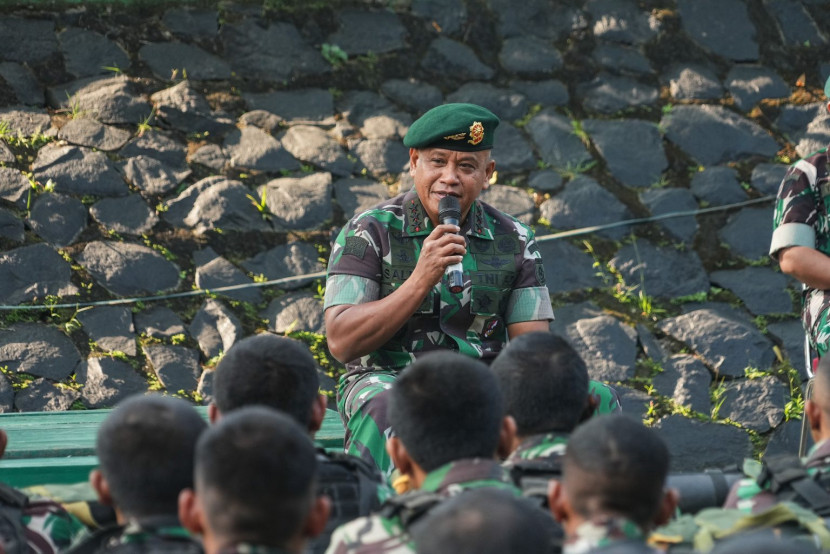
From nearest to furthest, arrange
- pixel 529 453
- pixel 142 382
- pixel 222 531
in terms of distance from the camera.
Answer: pixel 222 531, pixel 529 453, pixel 142 382

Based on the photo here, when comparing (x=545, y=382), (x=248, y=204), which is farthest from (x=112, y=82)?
(x=545, y=382)

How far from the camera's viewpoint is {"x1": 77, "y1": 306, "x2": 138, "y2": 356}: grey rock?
5.58m

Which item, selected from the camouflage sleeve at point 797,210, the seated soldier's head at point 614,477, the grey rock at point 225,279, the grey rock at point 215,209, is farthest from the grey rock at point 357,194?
the seated soldier's head at point 614,477

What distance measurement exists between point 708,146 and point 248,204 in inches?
102

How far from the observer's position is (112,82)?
20.9 feet

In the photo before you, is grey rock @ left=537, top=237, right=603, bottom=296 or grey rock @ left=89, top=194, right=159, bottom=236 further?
grey rock @ left=537, top=237, right=603, bottom=296

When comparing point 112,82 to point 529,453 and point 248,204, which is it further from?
point 529,453

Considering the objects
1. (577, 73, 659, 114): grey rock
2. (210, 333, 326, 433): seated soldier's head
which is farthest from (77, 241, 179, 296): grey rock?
(577, 73, 659, 114): grey rock

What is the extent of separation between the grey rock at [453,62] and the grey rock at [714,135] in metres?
1.08

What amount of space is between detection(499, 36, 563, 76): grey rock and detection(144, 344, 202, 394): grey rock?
2.65 meters

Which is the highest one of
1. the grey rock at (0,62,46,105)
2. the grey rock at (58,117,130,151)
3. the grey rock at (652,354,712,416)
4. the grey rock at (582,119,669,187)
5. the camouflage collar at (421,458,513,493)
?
the grey rock at (0,62,46,105)

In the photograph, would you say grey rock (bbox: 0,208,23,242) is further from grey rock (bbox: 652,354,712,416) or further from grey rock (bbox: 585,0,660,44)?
grey rock (bbox: 585,0,660,44)

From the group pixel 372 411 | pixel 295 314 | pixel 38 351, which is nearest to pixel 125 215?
pixel 38 351

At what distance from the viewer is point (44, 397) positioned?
5.37m
